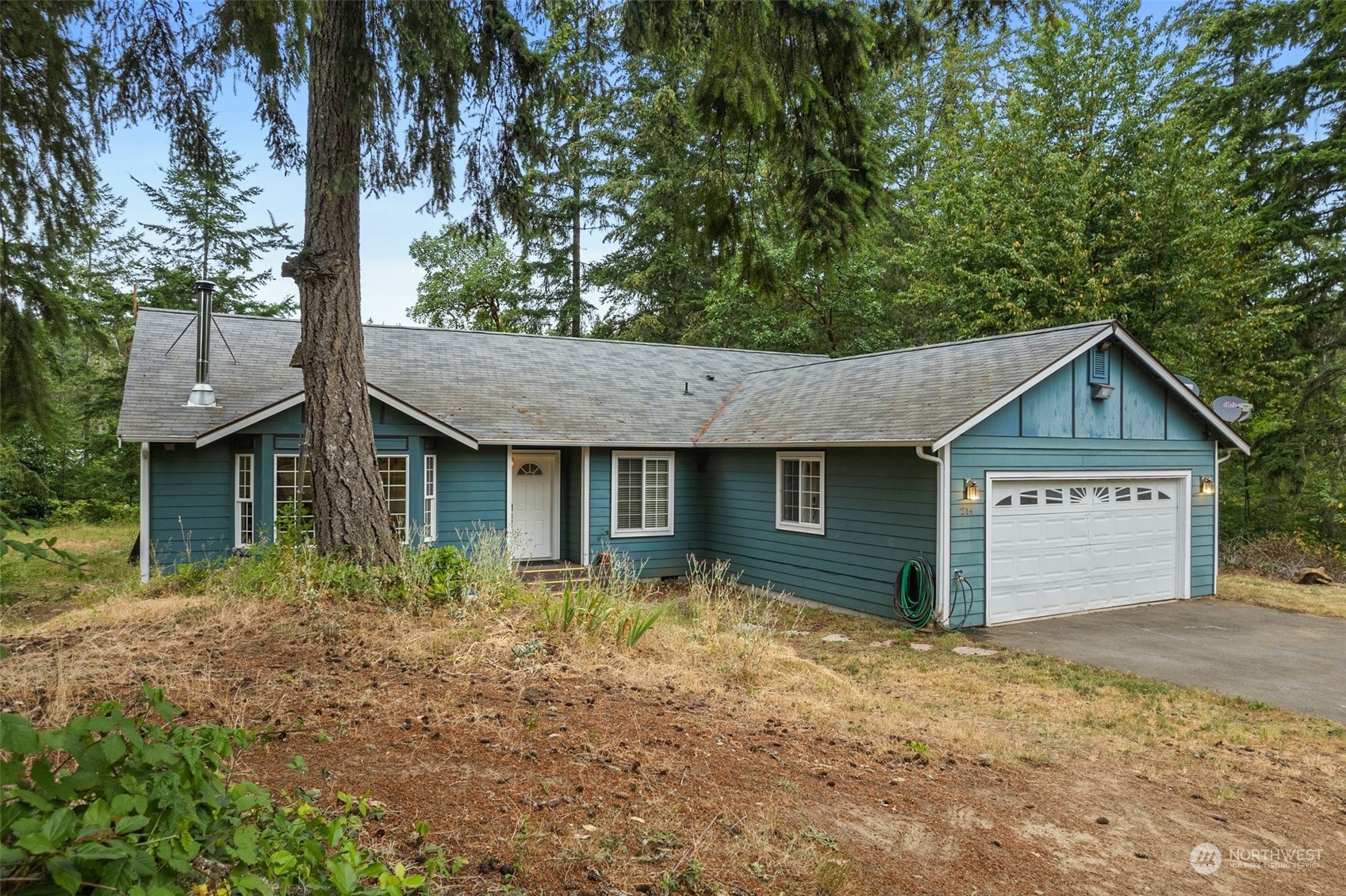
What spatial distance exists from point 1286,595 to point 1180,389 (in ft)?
12.2

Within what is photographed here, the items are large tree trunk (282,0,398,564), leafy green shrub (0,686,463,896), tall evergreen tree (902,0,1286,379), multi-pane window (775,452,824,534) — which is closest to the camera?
leafy green shrub (0,686,463,896)

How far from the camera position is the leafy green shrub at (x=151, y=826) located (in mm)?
1812

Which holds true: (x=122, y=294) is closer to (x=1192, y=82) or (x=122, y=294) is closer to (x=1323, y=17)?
(x=1192, y=82)

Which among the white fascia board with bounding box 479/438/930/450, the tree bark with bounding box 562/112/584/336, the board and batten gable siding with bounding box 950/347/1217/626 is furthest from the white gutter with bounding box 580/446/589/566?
the tree bark with bounding box 562/112/584/336

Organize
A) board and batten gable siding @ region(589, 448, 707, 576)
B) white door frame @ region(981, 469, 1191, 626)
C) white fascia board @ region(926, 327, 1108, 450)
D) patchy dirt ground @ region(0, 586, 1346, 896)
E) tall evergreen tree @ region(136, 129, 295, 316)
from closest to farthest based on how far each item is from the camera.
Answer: patchy dirt ground @ region(0, 586, 1346, 896) < white fascia board @ region(926, 327, 1108, 450) < white door frame @ region(981, 469, 1191, 626) < board and batten gable siding @ region(589, 448, 707, 576) < tall evergreen tree @ region(136, 129, 295, 316)

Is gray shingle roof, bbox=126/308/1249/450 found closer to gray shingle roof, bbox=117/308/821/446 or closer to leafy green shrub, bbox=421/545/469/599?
gray shingle roof, bbox=117/308/821/446

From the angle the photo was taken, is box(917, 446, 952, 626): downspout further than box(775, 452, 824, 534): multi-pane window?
No

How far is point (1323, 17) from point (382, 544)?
2058 centimetres

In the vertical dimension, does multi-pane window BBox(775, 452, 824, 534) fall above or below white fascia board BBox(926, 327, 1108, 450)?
below

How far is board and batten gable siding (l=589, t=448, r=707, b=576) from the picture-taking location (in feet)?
44.6

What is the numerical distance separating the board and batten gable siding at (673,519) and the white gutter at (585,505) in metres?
0.08

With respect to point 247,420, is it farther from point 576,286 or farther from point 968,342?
point 576,286

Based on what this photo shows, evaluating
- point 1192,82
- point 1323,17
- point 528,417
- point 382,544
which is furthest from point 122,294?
point 1323,17

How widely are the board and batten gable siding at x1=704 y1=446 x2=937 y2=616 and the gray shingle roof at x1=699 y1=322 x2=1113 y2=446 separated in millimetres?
395
